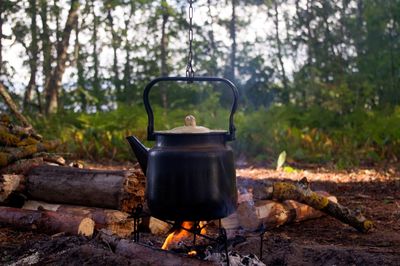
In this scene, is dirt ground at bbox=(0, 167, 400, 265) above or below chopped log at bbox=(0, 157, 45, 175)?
below

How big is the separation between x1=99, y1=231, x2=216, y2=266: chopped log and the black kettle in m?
0.20

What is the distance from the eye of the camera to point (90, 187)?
3898 millimetres

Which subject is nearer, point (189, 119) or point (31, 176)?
point (189, 119)

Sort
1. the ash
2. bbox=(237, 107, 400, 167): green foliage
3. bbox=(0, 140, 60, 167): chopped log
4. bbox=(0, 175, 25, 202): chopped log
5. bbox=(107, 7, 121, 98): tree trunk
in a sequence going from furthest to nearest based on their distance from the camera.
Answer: bbox=(107, 7, 121, 98): tree trunk < bbox=(237, 107, 400, 167): green foliage < bbox=(0, 140, 60, 167): chopped log < bbox=(0, 175, 25, 202): chopped log < the ash

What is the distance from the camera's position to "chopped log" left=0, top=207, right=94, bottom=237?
345 cm

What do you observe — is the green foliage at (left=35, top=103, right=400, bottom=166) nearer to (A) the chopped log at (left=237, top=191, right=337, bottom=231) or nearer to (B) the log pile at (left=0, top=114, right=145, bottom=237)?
(A) the chopped log at (left=237, top=191, right=337, bottom=231)

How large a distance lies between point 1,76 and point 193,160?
10.9 meters

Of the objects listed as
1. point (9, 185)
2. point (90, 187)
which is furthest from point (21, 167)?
point (90, 187)

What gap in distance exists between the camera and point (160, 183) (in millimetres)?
2148

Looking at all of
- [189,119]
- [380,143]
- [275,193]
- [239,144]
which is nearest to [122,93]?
[239,144]

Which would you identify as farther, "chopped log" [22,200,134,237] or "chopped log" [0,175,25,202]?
"chopped log" [0,175,25,202]

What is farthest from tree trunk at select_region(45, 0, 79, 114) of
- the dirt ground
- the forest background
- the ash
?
the ash

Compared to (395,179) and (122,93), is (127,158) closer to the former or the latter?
(395,179)

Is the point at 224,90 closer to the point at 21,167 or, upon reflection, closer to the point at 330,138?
the point at 330,138
